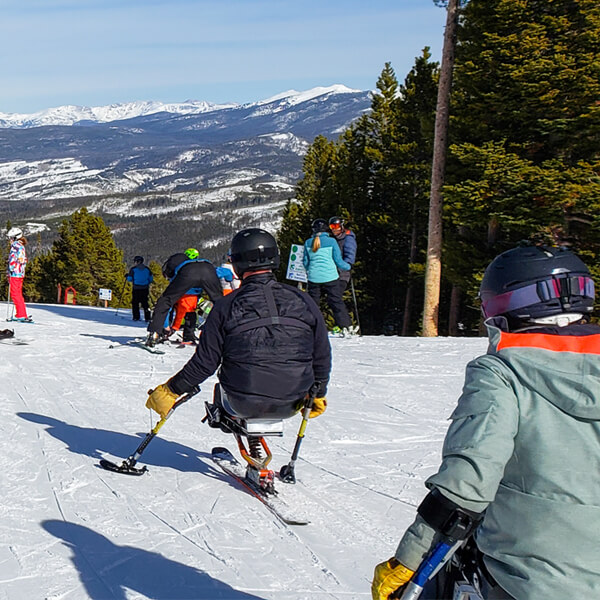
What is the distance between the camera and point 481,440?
1850 millimetres

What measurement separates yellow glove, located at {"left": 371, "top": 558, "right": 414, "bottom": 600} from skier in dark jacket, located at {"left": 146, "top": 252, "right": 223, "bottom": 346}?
7.72m

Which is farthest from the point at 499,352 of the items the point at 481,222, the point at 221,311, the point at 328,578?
the point at 481,222

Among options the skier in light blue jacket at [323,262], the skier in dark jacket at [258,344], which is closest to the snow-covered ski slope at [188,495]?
the skier in dark jacket at [258,344]

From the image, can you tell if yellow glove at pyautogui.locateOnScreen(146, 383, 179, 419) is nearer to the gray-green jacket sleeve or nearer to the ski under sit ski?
the ski under sit ski

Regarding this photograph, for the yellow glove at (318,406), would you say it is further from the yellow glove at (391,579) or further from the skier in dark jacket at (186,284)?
the skier in dark jacket at (186,284)

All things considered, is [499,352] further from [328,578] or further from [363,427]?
[363,427]

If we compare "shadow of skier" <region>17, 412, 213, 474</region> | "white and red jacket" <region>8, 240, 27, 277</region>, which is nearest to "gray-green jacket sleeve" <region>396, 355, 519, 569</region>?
"shadow of skier" <region>17, 412, 213, 474</region>

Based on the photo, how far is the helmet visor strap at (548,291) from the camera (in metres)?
1.99

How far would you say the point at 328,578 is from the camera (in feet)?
11.9

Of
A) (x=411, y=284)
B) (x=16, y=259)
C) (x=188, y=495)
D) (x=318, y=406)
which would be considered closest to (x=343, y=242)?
(x=16, y=259)

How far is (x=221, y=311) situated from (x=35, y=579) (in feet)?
6.09

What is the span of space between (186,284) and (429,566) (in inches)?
326

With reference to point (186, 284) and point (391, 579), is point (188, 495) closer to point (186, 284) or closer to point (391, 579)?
point (391, 579)

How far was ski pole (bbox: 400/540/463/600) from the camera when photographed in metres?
1.98
